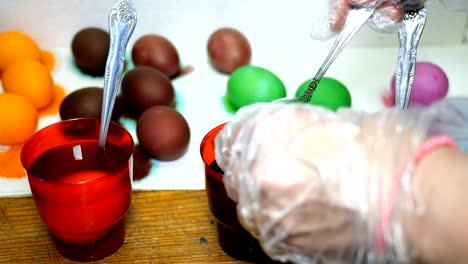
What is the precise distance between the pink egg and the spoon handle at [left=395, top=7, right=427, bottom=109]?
0.19 meters

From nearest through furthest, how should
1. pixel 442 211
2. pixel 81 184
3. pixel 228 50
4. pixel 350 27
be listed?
pixel 442 211, pixel 81 184, pixel 350 27, pixel 228 50

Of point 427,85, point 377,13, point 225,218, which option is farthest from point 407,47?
point 225,218

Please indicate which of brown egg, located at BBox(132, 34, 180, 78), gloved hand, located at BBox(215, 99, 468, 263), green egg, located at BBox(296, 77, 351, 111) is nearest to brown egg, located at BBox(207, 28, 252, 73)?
brown egg, located at BBox(132, 34, 180, 78)

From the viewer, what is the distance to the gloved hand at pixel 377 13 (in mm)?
705

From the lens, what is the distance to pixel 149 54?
3.33 ft

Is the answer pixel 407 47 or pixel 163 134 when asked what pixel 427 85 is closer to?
pixel 407 47

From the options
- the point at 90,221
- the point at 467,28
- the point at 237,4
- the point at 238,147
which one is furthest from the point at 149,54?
the point at 467,28

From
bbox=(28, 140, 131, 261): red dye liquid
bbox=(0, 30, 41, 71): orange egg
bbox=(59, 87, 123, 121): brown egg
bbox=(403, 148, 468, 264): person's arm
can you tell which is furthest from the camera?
bbox=(0, 30, 41, 71): orange egg

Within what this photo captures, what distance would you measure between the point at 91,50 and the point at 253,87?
13.0 inches

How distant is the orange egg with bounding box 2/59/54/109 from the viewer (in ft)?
2.99

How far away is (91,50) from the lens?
100 cm

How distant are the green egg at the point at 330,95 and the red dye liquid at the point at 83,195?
0.35 meters

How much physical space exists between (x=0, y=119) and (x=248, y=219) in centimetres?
54

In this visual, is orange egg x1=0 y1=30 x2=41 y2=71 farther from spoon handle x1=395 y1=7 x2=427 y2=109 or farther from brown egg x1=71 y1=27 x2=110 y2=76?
spoon handle x1=395 y1=7 x2=427 y2=109
